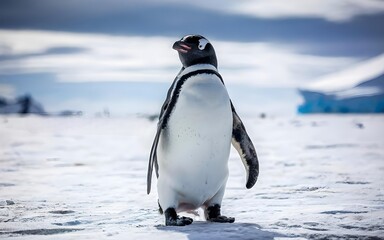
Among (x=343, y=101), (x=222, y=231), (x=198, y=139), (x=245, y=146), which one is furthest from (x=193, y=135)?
(x=343, y=101)

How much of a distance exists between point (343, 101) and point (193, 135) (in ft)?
170

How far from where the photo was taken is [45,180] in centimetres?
616

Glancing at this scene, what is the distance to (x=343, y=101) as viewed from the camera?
53000 mm

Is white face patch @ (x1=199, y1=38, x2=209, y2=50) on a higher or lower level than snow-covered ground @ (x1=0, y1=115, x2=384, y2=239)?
higher

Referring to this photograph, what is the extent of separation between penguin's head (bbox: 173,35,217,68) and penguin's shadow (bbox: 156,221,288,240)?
1016 mm

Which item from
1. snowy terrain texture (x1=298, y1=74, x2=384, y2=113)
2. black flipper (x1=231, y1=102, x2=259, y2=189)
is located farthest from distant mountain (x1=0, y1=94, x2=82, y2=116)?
black flipper (x1=231, y1=102, x2=259, y2=189)

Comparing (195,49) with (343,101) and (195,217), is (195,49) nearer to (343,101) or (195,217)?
(195,217)

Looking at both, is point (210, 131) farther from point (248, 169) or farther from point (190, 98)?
point (248, 169)

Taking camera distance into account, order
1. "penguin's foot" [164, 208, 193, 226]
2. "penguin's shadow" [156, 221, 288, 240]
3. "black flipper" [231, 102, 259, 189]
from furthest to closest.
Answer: "black flipper" [231, 102, 259, 189] → "penguin's foot" [164, 208, 193, 226] → "penguin's shadow" [156, 221, 288, 240]

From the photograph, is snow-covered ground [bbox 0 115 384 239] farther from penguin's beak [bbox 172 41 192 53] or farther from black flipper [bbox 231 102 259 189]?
penguin's beak [bbox 172 41 192 53]

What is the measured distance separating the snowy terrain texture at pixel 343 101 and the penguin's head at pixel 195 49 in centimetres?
4707

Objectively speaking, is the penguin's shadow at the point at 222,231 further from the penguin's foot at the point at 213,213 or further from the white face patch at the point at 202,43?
the white face patch at the point at 202,43

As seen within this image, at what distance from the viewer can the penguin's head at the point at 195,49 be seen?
3.39 metres

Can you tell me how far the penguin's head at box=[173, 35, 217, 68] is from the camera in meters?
3.39
